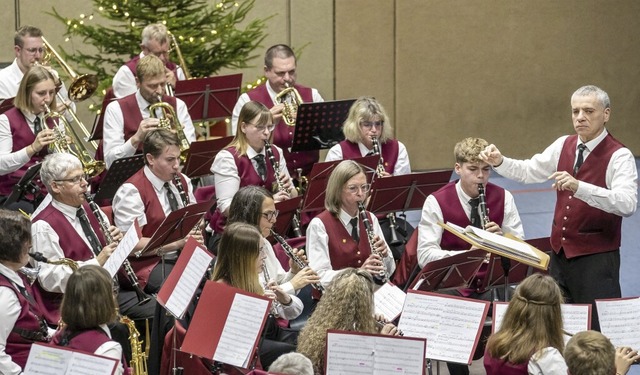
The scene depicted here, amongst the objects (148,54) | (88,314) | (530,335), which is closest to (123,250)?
(88,314)

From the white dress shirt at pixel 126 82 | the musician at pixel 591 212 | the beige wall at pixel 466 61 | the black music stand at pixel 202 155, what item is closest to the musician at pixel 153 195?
the black music stand at pixel 202 155

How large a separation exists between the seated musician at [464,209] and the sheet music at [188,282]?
68.3 inches

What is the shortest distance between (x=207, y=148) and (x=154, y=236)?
165 cm

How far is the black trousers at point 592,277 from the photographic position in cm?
616

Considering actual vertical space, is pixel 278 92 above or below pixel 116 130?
above

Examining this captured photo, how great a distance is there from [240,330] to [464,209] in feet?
7.56

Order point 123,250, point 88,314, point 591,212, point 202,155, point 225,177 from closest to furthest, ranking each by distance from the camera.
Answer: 1. point 88,314
2. point 123,250
3. point 591,212
4. point 225,177
5. point 202,155

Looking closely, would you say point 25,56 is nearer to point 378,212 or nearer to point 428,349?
point 378,212

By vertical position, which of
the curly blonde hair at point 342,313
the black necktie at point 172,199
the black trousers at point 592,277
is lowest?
the black trousers at point 592,277

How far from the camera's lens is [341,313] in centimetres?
473

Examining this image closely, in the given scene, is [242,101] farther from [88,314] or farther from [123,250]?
[88,314]

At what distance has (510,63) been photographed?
12148mm

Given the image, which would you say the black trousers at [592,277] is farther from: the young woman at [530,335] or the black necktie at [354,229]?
the young woman at [530,335]

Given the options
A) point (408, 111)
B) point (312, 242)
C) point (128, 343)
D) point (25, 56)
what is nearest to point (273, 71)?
point (25, 56)
